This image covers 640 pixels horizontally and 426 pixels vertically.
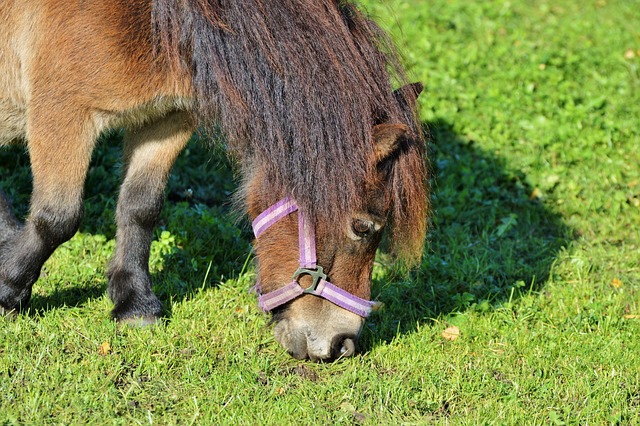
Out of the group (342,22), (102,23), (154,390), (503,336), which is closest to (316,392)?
(154,390)

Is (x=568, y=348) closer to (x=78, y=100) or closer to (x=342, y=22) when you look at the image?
(x=342, y=22)

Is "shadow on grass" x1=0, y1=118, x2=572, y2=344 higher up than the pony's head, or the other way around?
the pony's head

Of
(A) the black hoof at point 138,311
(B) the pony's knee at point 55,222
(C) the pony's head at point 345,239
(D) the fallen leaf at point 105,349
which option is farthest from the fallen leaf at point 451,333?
(B) the pony's knee at point 55,222

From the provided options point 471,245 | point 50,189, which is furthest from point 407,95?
point 471,245

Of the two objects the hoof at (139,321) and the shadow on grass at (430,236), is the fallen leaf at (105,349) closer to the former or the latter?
the hoof at (139,321)

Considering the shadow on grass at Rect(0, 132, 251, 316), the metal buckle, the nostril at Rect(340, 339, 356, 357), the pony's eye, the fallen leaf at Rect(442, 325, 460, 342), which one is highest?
the pony's eye

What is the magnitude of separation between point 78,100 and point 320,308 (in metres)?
1.41

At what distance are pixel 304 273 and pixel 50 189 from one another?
1.20 meters

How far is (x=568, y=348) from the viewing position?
4.32m

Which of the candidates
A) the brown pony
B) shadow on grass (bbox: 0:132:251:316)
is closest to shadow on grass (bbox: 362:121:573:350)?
the brown pony

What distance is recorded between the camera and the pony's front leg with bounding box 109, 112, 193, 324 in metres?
4.31

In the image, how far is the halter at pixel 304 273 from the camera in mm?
3662

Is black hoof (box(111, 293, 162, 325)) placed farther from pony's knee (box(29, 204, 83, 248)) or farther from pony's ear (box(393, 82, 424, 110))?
pony's ear (box(393, 82, 424, 110))

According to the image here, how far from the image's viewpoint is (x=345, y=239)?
12.0 feet
